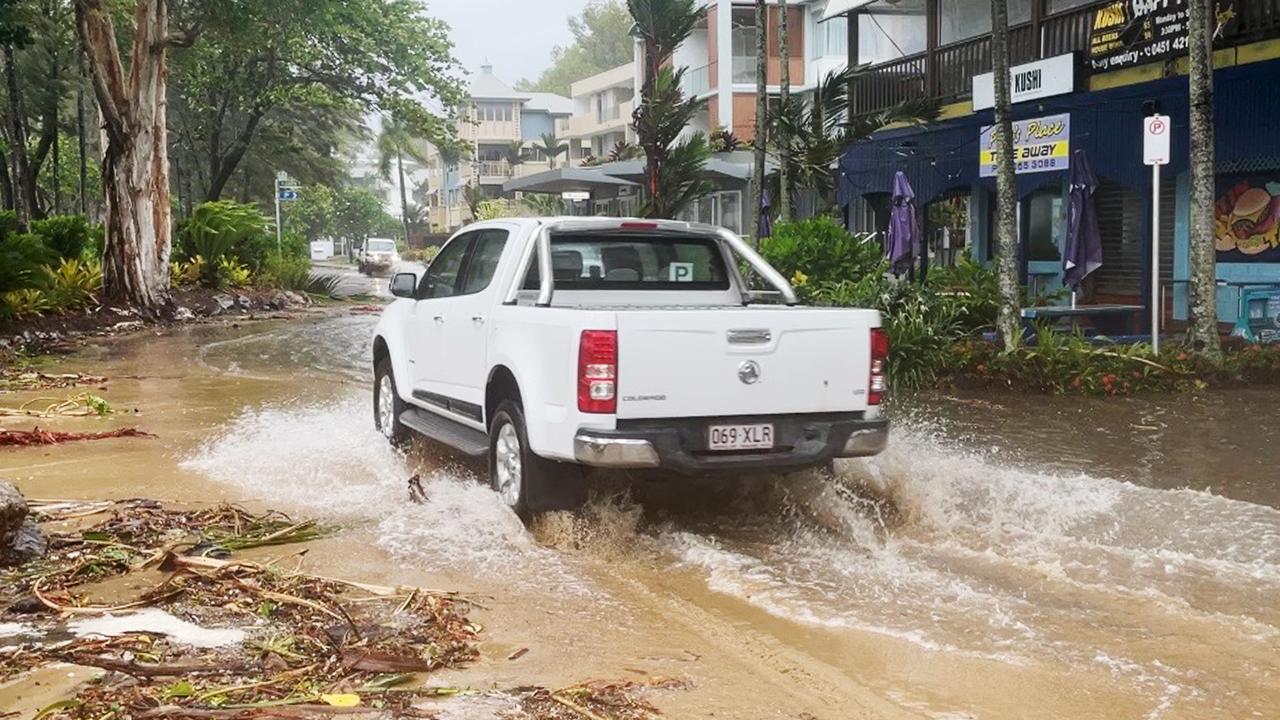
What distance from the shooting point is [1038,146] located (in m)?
21.2

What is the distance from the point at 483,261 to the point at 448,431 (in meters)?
1.09

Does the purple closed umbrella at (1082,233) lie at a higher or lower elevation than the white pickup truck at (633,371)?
higher

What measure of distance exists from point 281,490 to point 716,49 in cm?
3910

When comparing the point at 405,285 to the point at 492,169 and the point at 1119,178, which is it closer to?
the point at 1119,178

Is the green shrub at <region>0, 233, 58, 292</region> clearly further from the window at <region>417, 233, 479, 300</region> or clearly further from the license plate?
the license plate

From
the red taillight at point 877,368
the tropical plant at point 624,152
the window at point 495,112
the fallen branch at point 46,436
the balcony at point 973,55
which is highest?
the window at point 495,112

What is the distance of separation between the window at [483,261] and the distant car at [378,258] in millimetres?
47962

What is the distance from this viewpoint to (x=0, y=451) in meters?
9.76

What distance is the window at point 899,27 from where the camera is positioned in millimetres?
26281

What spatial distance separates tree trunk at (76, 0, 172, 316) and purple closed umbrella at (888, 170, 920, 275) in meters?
12.3

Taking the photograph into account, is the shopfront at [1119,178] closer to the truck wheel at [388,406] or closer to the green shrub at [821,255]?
the green shrub at [821,255]

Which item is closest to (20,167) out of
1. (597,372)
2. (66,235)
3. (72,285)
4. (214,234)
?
(214,234)

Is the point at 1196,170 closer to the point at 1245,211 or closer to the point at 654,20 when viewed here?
the point at 1245,211

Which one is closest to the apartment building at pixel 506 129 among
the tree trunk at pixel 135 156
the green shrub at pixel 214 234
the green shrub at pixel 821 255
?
the green shrub at pixel 214 234
